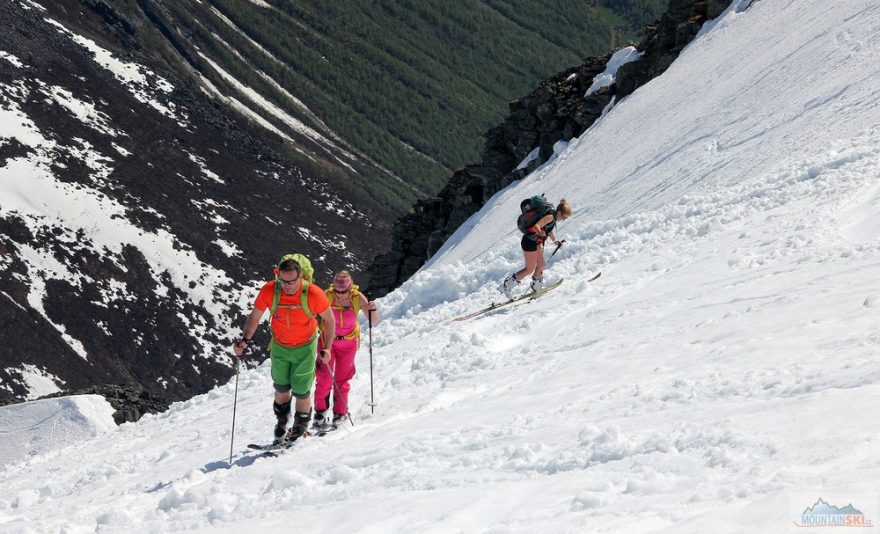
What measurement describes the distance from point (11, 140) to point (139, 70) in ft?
140

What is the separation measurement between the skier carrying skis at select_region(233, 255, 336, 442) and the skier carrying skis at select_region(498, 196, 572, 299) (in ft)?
20.5

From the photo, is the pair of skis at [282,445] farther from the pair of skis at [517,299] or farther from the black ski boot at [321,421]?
the pair of skis at [517,299]

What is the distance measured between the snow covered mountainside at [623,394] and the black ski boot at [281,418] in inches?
14.1

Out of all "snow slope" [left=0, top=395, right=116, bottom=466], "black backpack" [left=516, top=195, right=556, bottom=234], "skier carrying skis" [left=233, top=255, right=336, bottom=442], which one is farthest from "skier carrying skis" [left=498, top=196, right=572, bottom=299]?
"snow slope" [left=0, top=395, right=116, bottom=466]

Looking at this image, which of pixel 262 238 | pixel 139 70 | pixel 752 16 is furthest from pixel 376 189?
pixel 752 16

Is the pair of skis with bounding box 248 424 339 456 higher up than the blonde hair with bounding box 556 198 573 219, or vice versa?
the blonde hair with bounding box 556 198 573 219

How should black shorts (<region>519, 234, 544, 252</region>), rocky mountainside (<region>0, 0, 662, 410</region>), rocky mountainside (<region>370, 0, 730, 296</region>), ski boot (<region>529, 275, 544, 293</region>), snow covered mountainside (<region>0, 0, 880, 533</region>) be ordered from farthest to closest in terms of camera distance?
rocky mountainside (<region>0, 0, 662, 410</region>)
rocky mountainside (<region>370, 0, 730, 296</region>)
ski boot (<region>529, 275, 544, 293</region>)
black shorts (<region>519, 234, 544, 252</region>)
snow covered mountainside (<region>0, 0, 880, 533</region>)

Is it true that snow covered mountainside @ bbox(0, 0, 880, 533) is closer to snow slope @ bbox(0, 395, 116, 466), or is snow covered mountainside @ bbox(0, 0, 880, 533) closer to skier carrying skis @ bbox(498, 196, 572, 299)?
skier carrying skis @ bbox(498, 196, 572, 299)

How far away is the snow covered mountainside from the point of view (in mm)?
6547

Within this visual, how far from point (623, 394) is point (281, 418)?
368 centimetres

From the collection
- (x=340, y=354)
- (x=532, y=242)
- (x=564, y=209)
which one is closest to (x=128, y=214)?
(x=532, y=242)

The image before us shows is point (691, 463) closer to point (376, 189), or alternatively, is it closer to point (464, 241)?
point (464, 241)

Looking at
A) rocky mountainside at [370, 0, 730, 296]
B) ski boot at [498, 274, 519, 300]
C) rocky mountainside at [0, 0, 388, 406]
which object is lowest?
ski boot at [498, 274, 519, 300]

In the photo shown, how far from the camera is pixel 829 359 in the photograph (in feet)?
26.6
